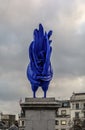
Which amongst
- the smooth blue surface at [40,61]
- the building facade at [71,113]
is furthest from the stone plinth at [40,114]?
the building facade at [71,113]

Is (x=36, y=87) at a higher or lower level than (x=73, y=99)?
lower

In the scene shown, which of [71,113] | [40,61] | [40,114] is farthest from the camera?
[71,113]

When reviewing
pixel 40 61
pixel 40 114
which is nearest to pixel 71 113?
pixel 40 61

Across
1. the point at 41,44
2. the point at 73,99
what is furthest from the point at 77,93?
the point at 41,44

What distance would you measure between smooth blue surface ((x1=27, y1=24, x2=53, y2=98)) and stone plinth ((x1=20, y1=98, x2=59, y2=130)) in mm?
1849

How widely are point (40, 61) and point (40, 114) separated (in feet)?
17.2

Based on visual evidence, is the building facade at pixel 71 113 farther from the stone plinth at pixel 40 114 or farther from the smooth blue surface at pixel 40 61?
the stone plinth at pixel 40 114

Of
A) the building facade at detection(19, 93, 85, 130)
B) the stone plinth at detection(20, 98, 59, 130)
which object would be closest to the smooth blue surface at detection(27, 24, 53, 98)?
the stone plinth at detection(20, 98, 59, 130)

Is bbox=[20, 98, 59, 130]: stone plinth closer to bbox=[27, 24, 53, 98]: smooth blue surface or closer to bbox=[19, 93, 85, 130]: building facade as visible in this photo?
bbox=[27, 24, 53, 98]: smooth blue surface

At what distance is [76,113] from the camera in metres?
142

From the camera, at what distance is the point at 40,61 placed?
51031 millimetres

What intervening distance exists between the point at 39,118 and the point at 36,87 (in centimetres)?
333

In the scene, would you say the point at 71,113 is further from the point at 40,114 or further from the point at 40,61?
the point at 40,114

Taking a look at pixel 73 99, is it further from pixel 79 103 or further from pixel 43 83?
pixel 43 83
